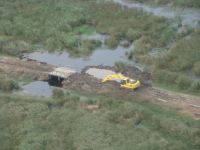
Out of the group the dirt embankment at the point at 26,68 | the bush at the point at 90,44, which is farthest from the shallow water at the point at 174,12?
the dirt embankment at the point at 26,68

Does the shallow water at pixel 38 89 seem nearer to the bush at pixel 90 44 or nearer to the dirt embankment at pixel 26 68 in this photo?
the dirt embankment at pixel 26 68

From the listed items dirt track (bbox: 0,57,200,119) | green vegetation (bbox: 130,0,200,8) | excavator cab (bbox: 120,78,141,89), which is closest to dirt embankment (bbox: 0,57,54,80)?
dirt track (bbox: 0,57,200,119)

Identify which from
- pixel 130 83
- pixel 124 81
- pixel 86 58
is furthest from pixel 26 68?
pixel 130 83

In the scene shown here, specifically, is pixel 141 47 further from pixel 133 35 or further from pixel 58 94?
pixel 58 94

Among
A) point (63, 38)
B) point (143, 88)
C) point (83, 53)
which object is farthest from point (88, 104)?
point (63, 38)

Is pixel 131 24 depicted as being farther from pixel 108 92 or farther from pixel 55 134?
pixel 55 134

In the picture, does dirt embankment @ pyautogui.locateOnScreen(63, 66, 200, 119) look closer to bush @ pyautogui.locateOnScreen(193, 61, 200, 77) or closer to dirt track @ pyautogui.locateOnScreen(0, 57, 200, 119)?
dirt track @ pyautogui.locateOnScreen(0, 57, 200, 119)
